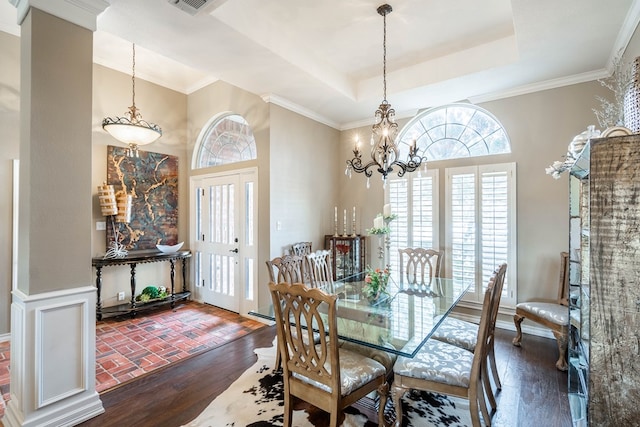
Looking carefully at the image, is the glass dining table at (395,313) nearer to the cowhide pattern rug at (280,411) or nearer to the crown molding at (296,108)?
the cowhide pattern rug at (280,411)

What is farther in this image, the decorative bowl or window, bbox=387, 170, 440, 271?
the decorative bowl

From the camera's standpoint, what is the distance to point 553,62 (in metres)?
2.98

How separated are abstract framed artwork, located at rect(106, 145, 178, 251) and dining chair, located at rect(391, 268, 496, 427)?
4.18m

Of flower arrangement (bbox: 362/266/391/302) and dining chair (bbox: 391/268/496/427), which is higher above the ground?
flower arrangement (bbox: 362/266/391/302)

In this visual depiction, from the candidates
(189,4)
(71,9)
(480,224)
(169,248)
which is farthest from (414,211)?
(71,9)

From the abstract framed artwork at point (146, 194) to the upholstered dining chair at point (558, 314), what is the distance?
502 centimetres

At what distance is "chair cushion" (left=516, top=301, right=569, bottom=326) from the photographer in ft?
9.28

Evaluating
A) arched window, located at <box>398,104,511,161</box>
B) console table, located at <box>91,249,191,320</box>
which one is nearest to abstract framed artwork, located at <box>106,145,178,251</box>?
console table, located at <box>91,249,191,320</box>

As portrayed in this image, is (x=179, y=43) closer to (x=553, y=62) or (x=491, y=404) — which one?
(x=553, y=62)

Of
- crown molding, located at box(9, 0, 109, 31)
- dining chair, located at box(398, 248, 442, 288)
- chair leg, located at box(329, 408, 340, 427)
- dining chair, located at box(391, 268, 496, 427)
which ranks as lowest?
chair leg, located at box(329, 408, 340, 427)

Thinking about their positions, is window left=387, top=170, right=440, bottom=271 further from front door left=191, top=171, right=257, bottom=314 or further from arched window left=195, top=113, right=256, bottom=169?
arched window left=195, top=113, right=256, bottom=169

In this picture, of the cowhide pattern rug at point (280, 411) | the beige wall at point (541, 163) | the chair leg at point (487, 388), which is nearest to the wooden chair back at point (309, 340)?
the cowhide pattern rug at point (280, 411)

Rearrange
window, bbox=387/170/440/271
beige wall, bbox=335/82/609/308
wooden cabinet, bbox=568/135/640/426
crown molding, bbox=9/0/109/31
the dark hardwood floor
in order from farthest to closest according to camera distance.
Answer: window, bbox=387/170/440/271 → beige wall, bbox=335/82/609/308 → the dark hardwood floor → crown molding, bbox=9/0/109/31 → wooden cabinet, bbox=568/135/640/426

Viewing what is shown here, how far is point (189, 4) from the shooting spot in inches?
84.9
